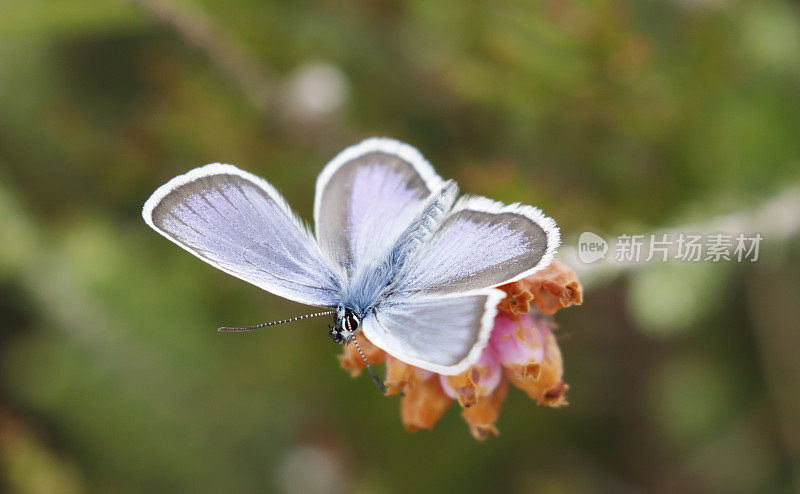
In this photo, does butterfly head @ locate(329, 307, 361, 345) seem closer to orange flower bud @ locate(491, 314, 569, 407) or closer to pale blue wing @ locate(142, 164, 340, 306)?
pale blue wing @ locate(142, 164, 340, 306)

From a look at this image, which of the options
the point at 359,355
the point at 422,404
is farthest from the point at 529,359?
the point at 359,355

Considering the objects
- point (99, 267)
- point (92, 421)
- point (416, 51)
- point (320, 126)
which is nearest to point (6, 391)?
point (92, 421)

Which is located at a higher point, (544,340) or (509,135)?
(509,135)

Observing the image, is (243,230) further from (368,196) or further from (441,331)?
(441,331)

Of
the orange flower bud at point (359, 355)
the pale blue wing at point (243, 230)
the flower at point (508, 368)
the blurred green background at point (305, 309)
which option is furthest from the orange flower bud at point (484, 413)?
the blurred green background at point (305, 309)

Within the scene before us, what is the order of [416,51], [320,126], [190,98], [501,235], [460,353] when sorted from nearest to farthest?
[460,353] → [501,235] → [320,126] → [190,98] → [416,51]

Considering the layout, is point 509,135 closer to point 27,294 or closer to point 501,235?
point 501,235
